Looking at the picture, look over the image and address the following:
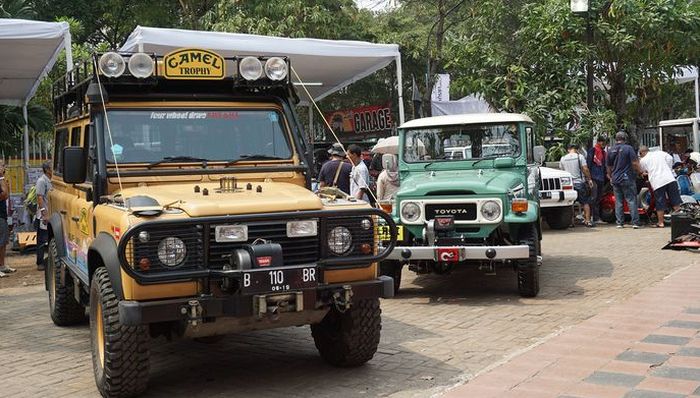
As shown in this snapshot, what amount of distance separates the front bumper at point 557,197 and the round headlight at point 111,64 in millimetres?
10159

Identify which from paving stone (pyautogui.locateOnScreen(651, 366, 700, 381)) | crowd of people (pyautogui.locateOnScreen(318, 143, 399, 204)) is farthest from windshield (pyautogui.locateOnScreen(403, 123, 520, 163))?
paving stone (pyautogui.locateOnScreen(651, 366, 700, 381))

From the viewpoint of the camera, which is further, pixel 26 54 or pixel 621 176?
pixel 621 176

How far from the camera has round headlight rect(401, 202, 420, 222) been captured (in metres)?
8.62

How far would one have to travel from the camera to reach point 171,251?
4.86 m

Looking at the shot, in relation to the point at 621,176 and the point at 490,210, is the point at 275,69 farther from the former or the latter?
the point at 621,176

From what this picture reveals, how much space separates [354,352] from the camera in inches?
225

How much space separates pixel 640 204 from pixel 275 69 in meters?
11.5

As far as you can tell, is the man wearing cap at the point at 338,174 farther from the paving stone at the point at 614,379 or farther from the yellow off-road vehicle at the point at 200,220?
the paving stone at the point at 614,379

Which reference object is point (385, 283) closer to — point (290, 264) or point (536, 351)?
point (290, 264)

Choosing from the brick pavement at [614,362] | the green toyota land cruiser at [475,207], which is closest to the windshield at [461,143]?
the green toyota land cruiser at [475,207]

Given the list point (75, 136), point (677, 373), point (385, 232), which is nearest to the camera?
point (677, 373)

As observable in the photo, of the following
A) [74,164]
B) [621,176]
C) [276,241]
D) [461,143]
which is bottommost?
[276,241]

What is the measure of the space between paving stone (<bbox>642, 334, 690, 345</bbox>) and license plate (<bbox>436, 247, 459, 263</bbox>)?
2286mm

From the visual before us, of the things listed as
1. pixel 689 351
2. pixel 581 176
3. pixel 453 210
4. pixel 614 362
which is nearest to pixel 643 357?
pixel 614 362
